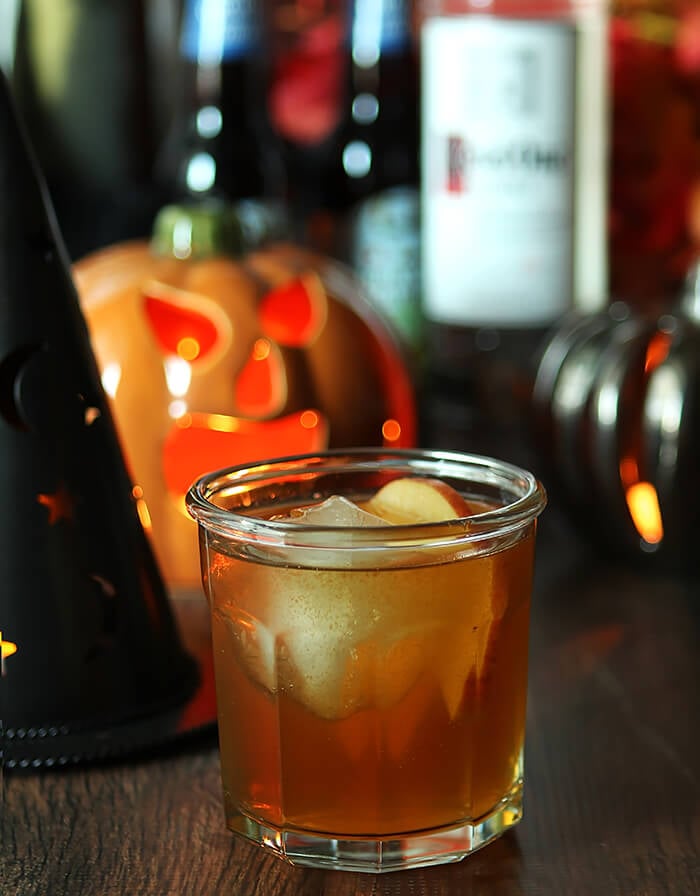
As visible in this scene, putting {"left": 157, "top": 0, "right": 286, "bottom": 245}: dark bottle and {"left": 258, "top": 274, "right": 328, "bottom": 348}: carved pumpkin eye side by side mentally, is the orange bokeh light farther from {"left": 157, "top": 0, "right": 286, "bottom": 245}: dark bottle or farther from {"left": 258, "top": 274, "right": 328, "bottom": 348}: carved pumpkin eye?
{"left": 157, "top": 0, "right": 286, "bottom": 245}: dark bottle

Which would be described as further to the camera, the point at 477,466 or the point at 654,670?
the point at 654,670

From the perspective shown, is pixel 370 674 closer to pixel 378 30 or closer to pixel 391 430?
pixel 391 430

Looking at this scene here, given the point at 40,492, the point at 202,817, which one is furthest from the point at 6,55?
the point at 202,817

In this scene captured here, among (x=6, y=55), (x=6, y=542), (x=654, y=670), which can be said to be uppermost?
(x=6, y=55)

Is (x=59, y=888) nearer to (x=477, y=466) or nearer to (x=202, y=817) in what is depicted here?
(x=202, y=817)

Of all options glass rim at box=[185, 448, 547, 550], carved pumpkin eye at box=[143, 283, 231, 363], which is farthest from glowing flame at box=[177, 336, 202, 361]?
glass rim at box=[185, 448, 547, 550]

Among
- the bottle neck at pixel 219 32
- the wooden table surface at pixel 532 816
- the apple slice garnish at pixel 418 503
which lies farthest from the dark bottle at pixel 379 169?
the apple slice garnish at pixel 418 503

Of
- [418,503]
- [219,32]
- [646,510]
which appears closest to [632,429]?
[646,510]
